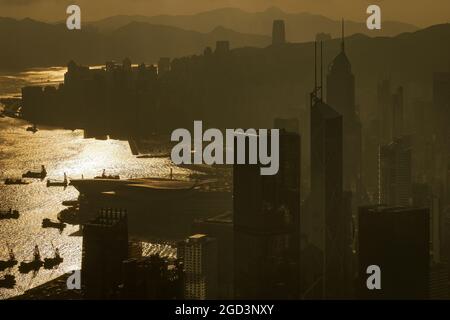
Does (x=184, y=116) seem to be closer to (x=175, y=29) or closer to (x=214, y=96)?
(x=214, y=96)

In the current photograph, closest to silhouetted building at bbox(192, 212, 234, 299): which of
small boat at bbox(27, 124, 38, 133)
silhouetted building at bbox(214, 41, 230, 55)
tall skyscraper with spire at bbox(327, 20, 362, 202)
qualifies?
tall skyscraper with spire at bbox(327, 20, 362, 202)

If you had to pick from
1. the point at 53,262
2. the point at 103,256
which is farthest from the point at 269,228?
the point at 53,262

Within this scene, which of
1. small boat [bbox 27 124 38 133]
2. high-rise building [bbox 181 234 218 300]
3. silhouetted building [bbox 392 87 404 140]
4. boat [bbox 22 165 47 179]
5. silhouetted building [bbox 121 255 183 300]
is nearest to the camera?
silhouetted building [bbox 121 255 183 300]

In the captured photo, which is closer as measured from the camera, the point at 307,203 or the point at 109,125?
the point at 307,203

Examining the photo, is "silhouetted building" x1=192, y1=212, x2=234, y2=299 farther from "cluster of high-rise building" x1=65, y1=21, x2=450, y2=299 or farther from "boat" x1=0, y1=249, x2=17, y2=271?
"boat" x1=0, y1=249, x2=17, y2=271

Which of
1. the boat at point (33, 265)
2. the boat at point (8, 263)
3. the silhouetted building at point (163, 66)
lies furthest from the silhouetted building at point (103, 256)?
the silhouetted building at point (163, 66)
